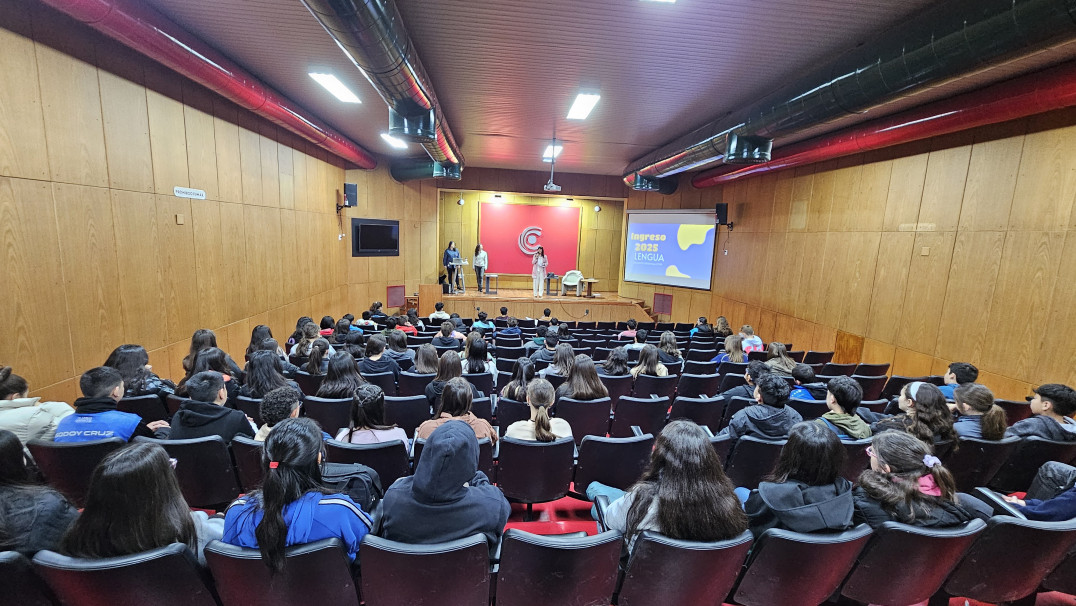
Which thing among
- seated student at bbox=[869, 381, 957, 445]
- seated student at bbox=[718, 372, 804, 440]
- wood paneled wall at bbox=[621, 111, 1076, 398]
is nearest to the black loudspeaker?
wood paneled wall at bbox=[621, 111, 1076, 398]

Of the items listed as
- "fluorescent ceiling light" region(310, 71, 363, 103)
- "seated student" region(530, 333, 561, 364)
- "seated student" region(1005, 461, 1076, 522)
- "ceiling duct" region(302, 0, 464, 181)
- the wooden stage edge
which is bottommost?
the wooden stage edge

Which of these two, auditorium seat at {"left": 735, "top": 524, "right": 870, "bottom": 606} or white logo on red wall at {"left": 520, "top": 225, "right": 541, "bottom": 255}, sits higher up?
white logo on red wall at {"left": 520, "top": 225, "right": 541, "bottom": 255}

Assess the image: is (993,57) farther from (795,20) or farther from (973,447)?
(973,447)

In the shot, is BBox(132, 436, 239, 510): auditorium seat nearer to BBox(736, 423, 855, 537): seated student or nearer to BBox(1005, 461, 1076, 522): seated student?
BBox(736, 423, 855, 537): seated student

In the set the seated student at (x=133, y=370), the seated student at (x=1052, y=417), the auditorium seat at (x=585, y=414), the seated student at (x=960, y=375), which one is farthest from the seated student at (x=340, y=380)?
the seated student at (x=960, y=375)

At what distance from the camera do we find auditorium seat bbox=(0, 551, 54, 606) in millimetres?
1339

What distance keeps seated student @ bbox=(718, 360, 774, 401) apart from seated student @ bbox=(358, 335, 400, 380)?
3083 mm

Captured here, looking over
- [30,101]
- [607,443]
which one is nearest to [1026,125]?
[607,443]

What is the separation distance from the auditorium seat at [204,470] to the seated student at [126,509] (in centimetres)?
94

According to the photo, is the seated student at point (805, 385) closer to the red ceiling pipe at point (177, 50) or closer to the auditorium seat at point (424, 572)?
the auditorium seat at point (424, 572)

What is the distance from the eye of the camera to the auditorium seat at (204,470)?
2318 millimetres

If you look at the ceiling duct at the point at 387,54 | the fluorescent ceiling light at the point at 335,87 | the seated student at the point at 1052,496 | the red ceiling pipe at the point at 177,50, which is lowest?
the seated student at the point at 1052,496

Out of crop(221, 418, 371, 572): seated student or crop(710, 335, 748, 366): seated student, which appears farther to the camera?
crop(710, 335, 748, 366): seated student

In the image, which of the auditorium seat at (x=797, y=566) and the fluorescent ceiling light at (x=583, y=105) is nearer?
the auditorium seat at (x=797, y=566)
